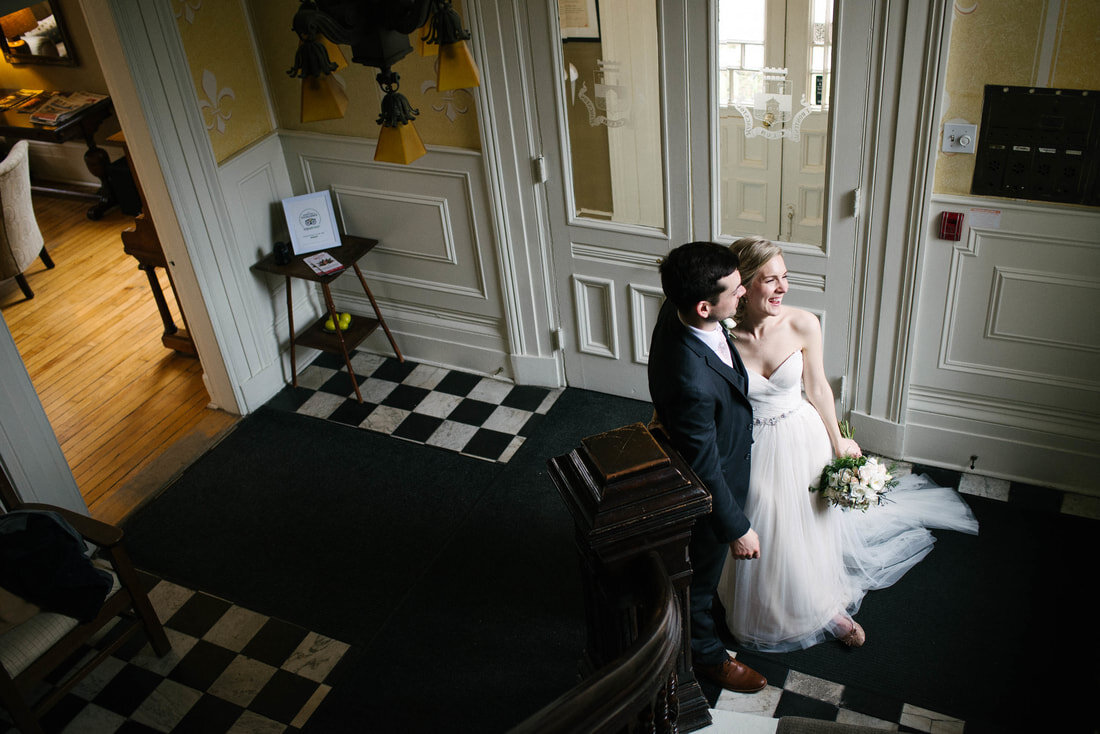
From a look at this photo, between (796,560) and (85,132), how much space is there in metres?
6.45

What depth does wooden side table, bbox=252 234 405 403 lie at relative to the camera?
5.17 metres

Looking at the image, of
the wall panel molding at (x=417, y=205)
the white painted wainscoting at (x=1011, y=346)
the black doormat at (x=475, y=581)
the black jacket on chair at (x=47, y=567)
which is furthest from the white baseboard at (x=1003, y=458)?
the black jacket on chair at (x=47, y=567)

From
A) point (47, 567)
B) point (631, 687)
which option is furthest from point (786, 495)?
point (47, 567)

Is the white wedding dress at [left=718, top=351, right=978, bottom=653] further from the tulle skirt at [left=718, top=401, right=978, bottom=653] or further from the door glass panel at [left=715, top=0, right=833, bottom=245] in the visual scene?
the door glass panel at [left=715, top=0, right=833, bottom=245]

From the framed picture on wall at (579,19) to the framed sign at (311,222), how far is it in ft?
5.68

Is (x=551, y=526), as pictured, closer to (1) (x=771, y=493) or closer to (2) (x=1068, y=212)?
(1) (x=771, y=493)

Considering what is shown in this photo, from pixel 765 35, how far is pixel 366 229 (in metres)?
2.49

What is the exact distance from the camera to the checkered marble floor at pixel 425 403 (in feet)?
16.6

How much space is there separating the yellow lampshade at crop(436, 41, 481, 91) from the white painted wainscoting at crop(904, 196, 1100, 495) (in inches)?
87.3

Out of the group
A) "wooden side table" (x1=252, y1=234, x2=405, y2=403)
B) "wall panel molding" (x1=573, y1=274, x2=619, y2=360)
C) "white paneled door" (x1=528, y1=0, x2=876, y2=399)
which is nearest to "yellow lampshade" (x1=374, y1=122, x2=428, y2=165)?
"white paneled door" (x1=528, y1=0, x2=876, y2=399)

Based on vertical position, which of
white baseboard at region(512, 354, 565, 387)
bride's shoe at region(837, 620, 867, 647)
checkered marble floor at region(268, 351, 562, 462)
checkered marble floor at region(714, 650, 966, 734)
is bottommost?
checkered marble floor at region(714, 650, 966, 734)

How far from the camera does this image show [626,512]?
1868 millimetres

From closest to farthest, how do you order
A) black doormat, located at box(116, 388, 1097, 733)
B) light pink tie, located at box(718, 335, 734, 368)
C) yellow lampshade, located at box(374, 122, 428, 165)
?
yellow lampshade, located at box(374, 122, 428, 165) → light pink tie, located at box(718, 335, 734, 368) → black doormat, located at box(116, 388, 1097, 733)

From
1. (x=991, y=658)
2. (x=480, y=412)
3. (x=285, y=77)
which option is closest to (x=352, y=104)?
(x=285, y=77)
